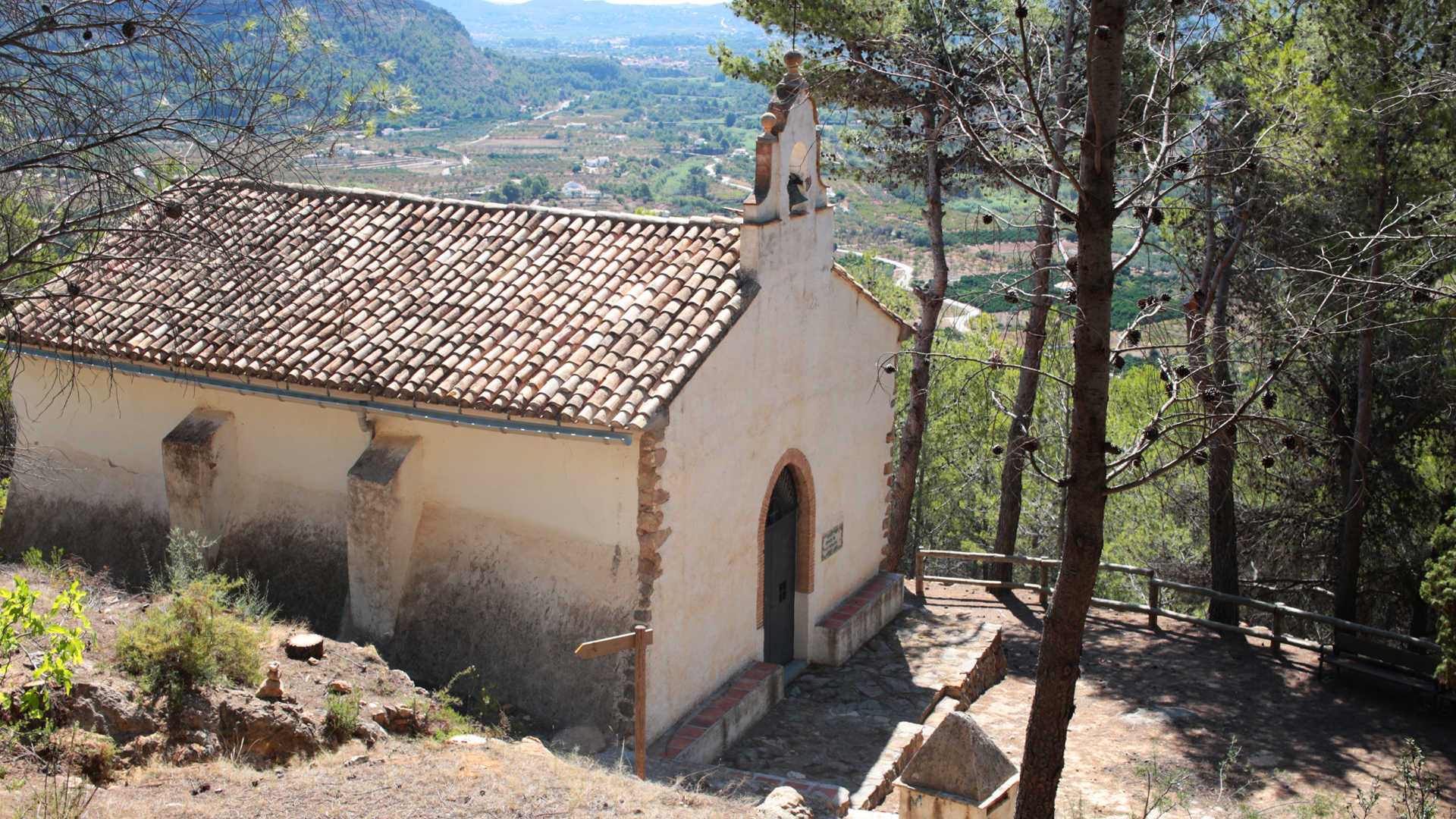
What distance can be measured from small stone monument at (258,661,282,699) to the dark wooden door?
5.26 metres

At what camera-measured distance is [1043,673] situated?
23.3ft

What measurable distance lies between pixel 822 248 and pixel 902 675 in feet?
16.0

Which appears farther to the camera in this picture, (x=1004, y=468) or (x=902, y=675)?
(x=1004, y=468)

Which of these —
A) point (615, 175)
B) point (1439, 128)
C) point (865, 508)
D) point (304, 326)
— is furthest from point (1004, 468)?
point (615, 175)

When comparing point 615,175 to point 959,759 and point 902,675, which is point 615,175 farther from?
point 959,759

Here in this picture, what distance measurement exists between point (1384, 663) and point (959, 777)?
30.4 feet

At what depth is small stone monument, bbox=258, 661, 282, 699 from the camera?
7988mm

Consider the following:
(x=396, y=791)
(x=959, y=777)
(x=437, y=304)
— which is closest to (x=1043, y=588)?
(x=437, y=304)

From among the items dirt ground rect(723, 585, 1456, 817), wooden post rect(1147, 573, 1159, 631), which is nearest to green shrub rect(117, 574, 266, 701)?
dirt ground rect(723, 585, 1456, 817)

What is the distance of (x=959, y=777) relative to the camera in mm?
6355

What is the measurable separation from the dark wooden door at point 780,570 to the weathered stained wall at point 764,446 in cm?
18

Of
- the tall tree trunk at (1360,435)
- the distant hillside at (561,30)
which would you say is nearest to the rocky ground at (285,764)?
the tall tree trunk at (1360,435)

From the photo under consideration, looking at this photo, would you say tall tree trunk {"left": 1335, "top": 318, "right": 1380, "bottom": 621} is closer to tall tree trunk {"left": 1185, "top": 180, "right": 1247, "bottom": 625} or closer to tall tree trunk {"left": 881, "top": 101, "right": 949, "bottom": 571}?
tall tree trunk {"left": 1185, "top": 180, "right": 1247, "bottom": 625}

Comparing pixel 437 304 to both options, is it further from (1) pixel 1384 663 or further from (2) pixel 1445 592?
(1) pixel 1384 663
